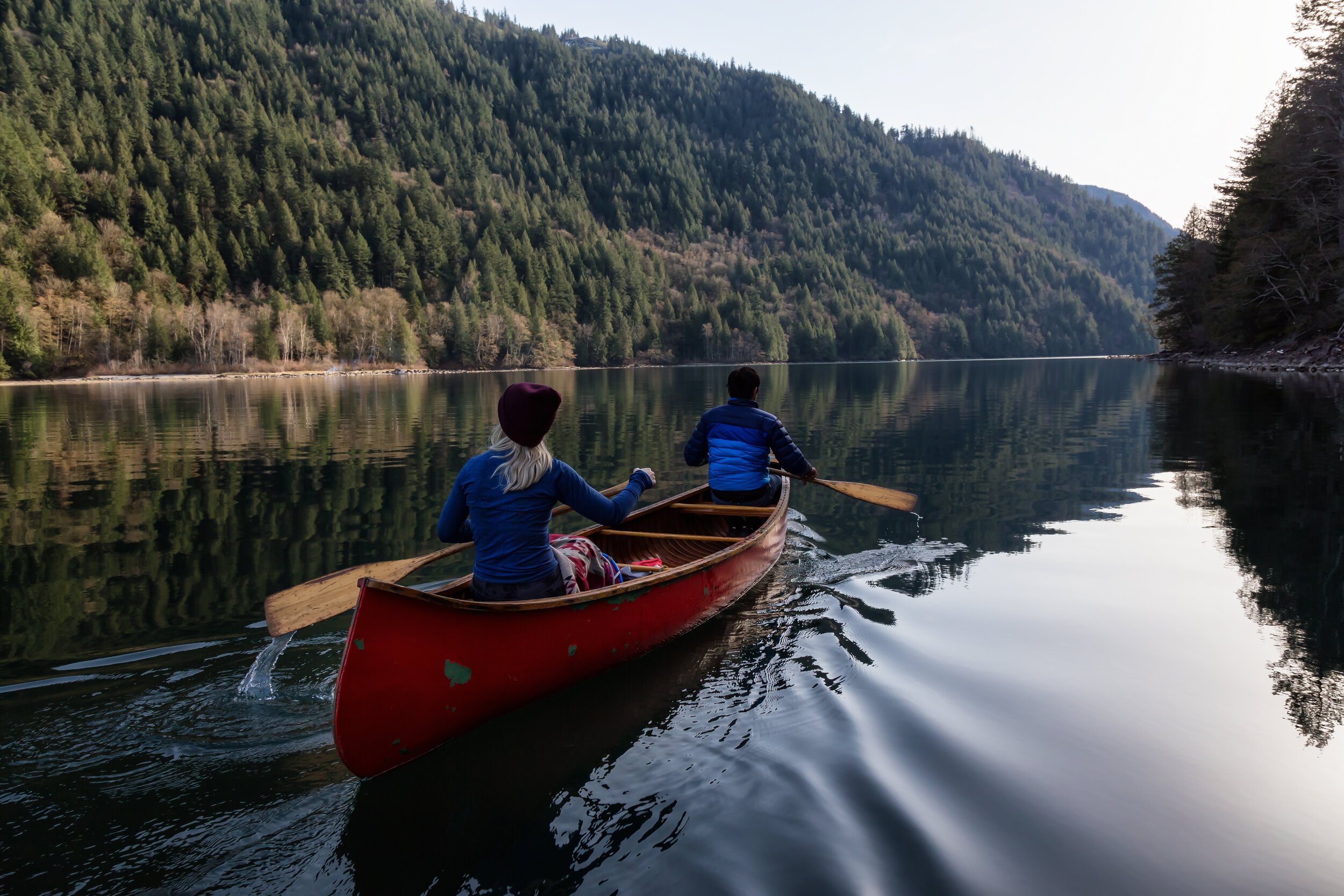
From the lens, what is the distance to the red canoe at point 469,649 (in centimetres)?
429

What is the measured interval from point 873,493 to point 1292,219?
50.5 m

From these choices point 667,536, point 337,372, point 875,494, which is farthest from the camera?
point 337,372

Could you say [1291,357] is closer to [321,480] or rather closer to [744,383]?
[744,383]

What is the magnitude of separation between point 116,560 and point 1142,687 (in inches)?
447

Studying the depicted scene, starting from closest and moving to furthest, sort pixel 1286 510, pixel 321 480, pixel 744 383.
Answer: pixel 744 383, pixel 1286 510, pixel 321 480

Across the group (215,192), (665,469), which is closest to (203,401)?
(665,469)

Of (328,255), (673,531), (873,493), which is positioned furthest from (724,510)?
(328,255)

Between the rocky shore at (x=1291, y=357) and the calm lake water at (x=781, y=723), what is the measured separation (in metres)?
34.7

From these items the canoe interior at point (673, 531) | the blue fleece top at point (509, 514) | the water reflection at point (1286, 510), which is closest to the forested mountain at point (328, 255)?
the canoe interior at point (673, 531)

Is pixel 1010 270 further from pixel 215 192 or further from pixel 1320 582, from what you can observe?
pixel 1320 582

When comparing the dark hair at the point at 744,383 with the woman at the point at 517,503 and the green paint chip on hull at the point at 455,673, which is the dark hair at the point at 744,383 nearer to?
the woman at the point at 517,503

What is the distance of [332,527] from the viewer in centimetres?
1165

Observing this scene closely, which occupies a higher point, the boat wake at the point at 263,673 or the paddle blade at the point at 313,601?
the paddle blade at the point at 313,601

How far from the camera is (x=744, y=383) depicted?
8.90m
